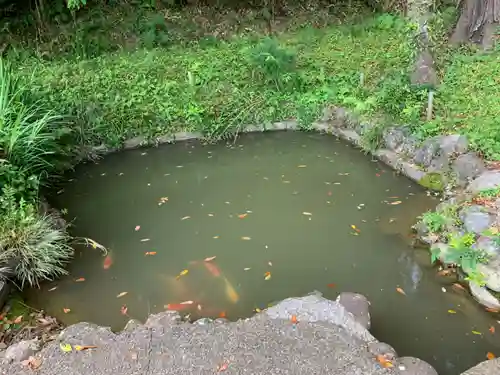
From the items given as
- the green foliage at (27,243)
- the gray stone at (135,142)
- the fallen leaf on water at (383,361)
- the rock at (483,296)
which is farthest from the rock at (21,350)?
the gray stone at (135,142)

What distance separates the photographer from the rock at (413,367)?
324 cm

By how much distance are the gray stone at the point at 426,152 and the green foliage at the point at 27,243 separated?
415 cm

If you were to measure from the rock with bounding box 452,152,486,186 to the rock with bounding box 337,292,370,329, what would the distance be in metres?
2.45

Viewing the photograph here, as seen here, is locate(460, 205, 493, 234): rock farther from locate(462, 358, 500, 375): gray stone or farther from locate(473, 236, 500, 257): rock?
locate(462, 358, 500, 375): gray stone

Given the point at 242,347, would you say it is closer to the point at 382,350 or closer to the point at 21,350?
the point at 382,350

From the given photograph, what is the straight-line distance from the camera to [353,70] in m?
8.66

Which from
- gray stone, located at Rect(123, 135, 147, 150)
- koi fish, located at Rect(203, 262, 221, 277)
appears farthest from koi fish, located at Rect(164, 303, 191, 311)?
gray stone, located at Rect(123, 135, 147, 150)

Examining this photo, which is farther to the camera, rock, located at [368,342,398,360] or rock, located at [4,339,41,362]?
rock, located at [4,339,41,362]

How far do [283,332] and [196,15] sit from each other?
9960 mm

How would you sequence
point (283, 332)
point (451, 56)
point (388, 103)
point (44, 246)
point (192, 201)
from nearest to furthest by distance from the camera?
point (283, 332)
point (44, 246)
point (192, 201)
point (388, 103)
point (451, 56)

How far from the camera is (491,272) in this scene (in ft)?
13.8

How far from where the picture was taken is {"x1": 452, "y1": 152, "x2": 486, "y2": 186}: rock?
555 centimetres

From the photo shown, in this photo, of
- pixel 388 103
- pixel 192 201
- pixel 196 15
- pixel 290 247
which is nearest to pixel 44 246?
pixel 192 201

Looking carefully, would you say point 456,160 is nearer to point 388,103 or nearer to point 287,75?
point 388,103
